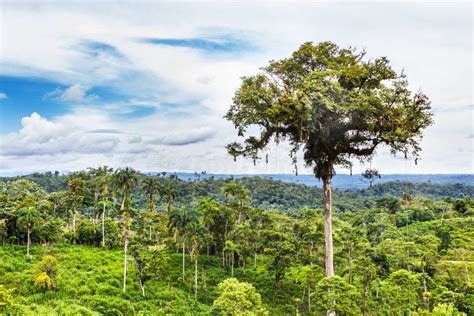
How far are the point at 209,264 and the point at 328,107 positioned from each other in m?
43.9

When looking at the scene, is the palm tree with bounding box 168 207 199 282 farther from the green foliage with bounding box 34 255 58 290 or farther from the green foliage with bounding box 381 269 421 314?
the green foliage with bounding box 381 269 421 314

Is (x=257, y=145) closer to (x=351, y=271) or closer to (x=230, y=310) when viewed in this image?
(x=230, y=310)

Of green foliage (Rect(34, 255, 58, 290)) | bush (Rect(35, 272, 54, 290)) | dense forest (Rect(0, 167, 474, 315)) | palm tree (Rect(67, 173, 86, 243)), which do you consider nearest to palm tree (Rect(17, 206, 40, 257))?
dense forest (Rect(0, 167, 474, 315))

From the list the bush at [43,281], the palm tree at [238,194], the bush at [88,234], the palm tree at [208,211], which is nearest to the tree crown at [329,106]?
the bush at [43,281]

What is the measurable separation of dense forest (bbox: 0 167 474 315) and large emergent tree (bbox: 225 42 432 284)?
244 inches

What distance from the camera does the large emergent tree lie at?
45.8ft

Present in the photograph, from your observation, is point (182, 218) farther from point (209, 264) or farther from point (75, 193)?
point (75, 193)

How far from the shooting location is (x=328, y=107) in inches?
526

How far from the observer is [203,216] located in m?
51.8

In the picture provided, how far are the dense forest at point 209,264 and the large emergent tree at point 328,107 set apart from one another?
6198 mm

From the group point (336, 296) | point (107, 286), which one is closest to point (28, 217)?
point (107, 286)

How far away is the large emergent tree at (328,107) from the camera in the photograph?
13945 millimetres

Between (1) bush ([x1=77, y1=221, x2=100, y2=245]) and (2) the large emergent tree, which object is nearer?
(2) the large emergent tree

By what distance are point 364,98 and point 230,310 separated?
14846mm
